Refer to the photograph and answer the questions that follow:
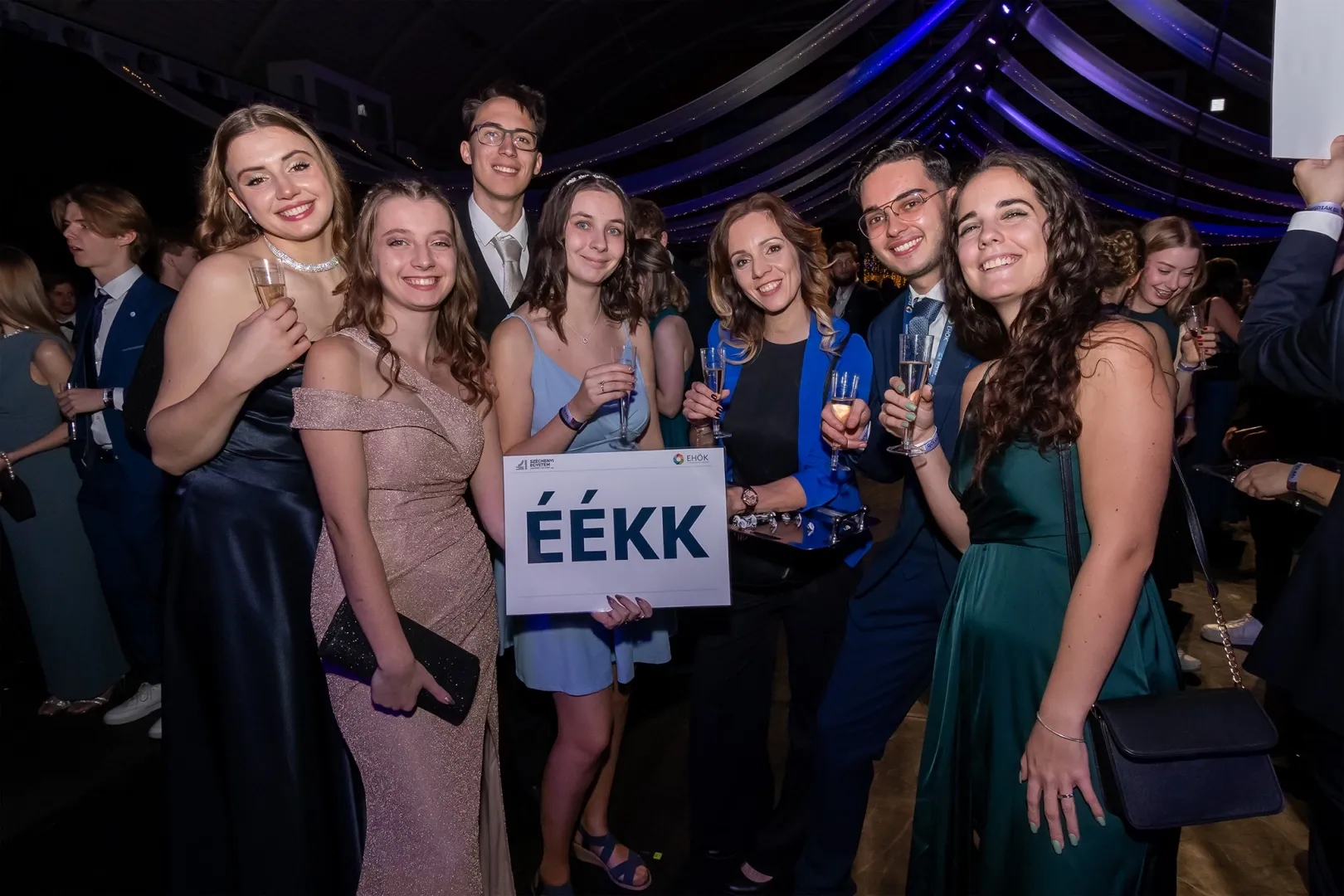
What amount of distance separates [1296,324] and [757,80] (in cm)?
510

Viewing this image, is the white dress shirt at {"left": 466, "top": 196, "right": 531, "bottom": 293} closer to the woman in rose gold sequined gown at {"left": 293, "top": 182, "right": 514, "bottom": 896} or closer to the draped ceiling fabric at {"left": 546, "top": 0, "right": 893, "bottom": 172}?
the woman in rose gold sequined gown at {"left": 293, "top": 182, "right": 514, "bottom": 896}

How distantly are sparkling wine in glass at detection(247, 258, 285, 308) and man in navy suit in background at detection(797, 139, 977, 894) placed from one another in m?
1.34

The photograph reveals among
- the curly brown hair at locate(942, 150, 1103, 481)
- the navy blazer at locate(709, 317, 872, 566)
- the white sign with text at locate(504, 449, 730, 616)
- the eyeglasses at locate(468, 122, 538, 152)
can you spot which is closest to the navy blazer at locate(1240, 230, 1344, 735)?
the curly brown hair at locate(942, 150, 1103, 481)

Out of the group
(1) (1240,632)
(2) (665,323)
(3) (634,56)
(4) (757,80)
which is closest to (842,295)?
(4) (757,80)

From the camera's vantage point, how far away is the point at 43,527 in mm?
3729

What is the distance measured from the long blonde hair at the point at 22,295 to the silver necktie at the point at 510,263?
2.29 metres

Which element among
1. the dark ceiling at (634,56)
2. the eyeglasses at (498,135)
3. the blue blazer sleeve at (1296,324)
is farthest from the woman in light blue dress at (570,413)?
the dark ceiling at (634,56)

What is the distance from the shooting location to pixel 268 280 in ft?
5.40

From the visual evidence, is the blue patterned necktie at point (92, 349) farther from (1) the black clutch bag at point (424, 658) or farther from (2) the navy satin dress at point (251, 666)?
(1) the black clutch bag at point (424, 658)

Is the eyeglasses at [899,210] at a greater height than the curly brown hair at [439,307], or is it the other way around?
the eyeglasses at [899,210]

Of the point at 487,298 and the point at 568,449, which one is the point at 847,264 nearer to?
the point at 487,298

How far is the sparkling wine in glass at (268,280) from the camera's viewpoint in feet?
5.36

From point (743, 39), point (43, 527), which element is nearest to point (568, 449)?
point (43, 527)

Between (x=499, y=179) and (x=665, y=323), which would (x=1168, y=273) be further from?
(x=499, y=179)
